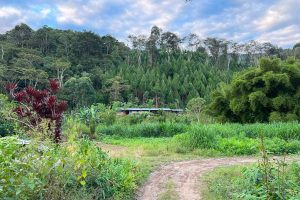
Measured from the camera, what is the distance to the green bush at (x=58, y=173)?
3.99m

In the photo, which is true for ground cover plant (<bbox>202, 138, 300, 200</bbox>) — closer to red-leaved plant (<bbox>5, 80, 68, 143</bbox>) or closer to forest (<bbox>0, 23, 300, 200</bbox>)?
forest (<bbox>0, 23, 300, 200</bbox>)

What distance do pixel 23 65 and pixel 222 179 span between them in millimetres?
33794

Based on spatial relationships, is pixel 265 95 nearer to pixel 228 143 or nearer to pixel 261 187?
pixel 228 143

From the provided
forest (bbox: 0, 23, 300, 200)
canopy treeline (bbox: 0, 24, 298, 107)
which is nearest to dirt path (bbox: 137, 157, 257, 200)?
forest (bbox: 0, 23, 300, 200)

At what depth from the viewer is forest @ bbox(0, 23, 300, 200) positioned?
190 inches

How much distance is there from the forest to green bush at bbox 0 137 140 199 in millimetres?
19

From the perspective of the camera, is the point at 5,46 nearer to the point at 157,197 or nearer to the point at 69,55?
the point at 69,55

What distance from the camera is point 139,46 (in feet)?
184

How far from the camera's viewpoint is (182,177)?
26.7 feet

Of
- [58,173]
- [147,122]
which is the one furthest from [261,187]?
[147,122]

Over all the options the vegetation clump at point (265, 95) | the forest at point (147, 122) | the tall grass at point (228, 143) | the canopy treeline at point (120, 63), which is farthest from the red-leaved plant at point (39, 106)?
the canopy treeline at point (120, 63)

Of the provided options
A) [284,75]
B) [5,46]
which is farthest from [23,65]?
[284,75]

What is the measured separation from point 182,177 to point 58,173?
3.86m

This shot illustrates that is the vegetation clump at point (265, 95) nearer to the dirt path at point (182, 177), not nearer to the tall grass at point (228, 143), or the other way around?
the tall grass at point (228, 143)
